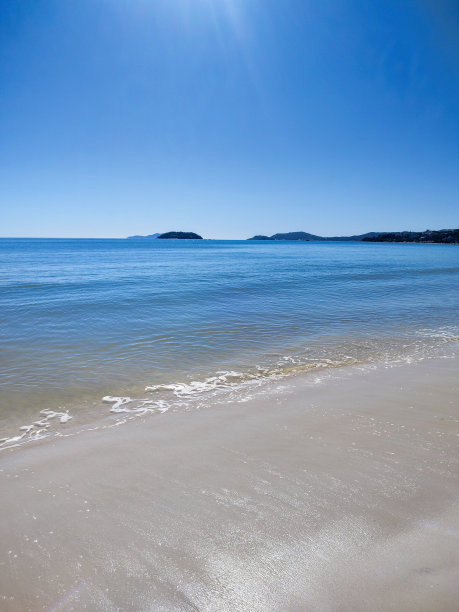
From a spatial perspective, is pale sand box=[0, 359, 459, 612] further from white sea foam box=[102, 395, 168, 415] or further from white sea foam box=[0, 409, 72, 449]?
white sea foam box=[102, 395, 168, 415]

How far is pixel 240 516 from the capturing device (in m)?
3.20

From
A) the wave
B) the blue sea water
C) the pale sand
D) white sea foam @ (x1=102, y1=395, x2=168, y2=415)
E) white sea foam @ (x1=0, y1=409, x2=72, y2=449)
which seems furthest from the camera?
the blue sea water

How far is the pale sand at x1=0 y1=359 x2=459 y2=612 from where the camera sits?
245 cm

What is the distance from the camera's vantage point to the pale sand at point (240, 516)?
245 centimetres

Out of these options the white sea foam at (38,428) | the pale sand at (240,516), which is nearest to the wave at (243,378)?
the white sea foam at (38,428)

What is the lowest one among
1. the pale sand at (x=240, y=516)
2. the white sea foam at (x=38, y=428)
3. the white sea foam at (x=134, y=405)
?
the white sea foam at (x=38, y=428)

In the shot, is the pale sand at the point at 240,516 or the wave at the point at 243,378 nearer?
the pale sand at the point at 240,516

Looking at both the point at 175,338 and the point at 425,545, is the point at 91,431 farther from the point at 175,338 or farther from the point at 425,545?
the point at 175,338

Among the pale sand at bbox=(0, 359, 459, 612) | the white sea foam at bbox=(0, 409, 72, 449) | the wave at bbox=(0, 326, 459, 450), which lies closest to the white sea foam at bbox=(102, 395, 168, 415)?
the wave at bbox=(0, 326, 459, 450)

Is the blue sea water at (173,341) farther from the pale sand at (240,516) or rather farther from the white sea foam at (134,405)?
the pale sand at (240,516)

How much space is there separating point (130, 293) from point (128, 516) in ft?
59.6

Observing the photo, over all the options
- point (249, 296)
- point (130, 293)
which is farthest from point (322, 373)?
point (130, 293)

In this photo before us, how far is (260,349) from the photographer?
9602 mm

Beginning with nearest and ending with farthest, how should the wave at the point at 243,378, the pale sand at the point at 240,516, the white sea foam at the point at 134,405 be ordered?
the pale sand at the point at 240,516 → the wave at the point at 243,378 → the white sea foam at the point at 134,405
